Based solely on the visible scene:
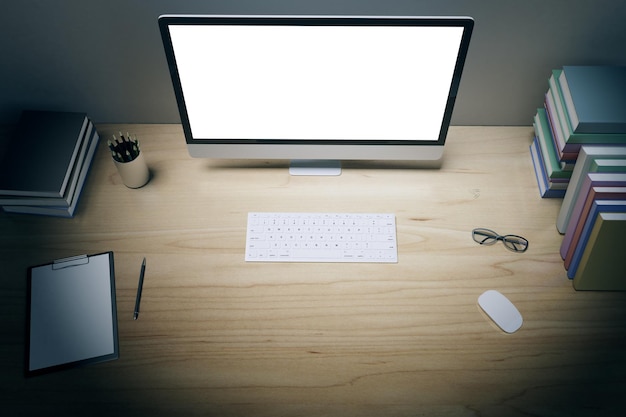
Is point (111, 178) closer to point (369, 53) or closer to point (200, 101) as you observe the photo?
point (200, 101)

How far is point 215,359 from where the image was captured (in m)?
0.96

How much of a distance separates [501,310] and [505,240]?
19cm

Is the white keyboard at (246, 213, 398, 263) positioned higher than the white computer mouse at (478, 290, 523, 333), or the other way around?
the white keyboard at (246, 213, 398, 263)

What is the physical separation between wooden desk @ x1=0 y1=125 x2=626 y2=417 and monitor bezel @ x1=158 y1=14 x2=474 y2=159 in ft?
0.29

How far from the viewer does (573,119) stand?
106cm

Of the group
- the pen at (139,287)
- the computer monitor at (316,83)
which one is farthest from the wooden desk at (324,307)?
the computer monitor at (316,83)

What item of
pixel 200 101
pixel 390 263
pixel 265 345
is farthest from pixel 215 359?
pixel 200 101

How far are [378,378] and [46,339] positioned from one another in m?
0.66

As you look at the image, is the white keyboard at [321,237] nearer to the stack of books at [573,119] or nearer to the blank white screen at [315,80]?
the blank white screen at [315,80]

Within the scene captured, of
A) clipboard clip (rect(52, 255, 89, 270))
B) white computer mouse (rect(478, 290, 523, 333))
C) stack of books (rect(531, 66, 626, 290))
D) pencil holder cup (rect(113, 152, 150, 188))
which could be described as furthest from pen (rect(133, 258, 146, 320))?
stack of books (rect(531, 66, 626, 290))

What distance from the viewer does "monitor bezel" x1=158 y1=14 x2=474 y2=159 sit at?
95 centimetres

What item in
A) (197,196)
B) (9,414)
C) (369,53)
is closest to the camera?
(9,414)

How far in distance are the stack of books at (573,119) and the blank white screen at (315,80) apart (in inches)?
10.8

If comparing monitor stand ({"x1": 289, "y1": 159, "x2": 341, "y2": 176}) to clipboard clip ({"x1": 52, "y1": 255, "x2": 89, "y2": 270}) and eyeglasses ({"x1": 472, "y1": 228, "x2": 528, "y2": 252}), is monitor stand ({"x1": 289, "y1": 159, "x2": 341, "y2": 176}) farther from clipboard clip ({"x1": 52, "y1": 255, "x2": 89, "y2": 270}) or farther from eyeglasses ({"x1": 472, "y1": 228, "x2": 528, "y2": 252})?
clipboard clip ({"x1": 52, "y1": 255, "x2": 89, "y2": 270})
